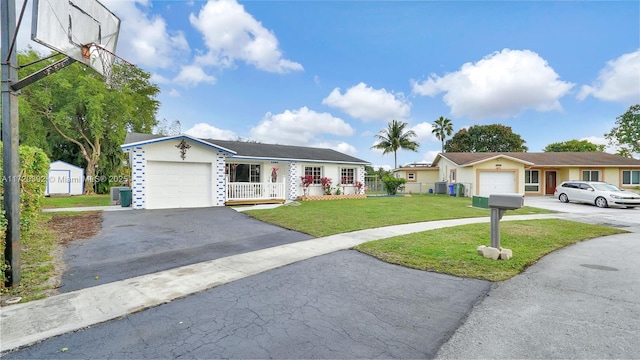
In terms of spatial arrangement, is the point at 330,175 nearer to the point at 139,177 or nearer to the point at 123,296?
the point at 139,177

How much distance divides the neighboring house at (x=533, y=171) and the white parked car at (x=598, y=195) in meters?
3.58

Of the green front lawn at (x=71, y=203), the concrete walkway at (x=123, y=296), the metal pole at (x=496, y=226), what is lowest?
the concrete walkway at (x=123, y=296)

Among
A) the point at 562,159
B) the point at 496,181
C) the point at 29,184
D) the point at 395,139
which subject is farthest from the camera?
the point at 395,139

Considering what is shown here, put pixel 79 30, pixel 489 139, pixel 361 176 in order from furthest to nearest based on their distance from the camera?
pixel 489 139, pixel 361 176, pixel 79 30

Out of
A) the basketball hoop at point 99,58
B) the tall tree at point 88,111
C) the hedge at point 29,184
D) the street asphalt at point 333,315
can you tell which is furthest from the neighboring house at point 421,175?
the hedge at point 29,184

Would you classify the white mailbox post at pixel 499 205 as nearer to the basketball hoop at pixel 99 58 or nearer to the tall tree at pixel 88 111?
the basketball hoop at pixel 99 58

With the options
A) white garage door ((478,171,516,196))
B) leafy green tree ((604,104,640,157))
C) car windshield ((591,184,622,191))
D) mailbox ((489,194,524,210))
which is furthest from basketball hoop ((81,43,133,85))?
leafy green tree ((604,104,640,157))

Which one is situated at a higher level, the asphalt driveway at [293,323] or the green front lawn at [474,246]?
the green front lawn at [474,246]

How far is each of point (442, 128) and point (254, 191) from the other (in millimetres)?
33425

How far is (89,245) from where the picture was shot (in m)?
6.90

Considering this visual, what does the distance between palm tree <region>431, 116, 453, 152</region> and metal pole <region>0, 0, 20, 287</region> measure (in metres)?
42.9

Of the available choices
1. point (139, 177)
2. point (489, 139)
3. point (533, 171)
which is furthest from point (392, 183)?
point (489, 139)

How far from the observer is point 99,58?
5594mm

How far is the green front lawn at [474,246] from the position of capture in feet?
17.0
